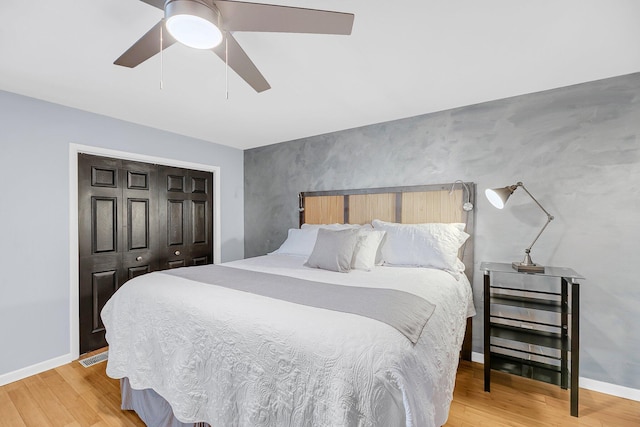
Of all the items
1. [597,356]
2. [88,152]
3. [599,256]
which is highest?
[88,152]

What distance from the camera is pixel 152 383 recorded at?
1.62 meters

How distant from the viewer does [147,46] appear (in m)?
1.39

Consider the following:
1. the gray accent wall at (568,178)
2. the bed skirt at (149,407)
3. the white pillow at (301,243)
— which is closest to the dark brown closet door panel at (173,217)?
the white pillow at (301,243)

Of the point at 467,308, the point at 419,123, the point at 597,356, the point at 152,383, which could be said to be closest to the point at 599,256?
the point at 597,356

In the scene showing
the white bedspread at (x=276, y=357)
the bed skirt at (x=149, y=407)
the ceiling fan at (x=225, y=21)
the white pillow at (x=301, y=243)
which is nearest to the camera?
the white bedspread at (x=276, y=357)

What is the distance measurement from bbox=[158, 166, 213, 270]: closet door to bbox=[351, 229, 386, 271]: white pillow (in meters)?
2.30

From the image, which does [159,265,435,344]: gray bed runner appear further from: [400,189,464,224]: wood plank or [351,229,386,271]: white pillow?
[400,189,464,224]: wood plank

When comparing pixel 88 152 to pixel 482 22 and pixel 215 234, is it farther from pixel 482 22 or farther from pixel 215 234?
pixel 482 22

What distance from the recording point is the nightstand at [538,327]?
1.87 meters

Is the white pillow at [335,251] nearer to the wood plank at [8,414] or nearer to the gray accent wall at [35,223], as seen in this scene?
the wood plank at [8,414]

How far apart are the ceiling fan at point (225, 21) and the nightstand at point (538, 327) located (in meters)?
2.02

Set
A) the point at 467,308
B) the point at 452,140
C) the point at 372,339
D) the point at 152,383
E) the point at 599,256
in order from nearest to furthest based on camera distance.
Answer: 1. the point at 372,339
2. the point at 152,383
3. the point at 599,256
4. the point at 467,308
5. the point at 452,140

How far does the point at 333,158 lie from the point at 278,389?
2747 mm

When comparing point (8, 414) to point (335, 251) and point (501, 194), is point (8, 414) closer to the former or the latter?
point (335, 251)
